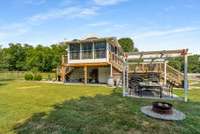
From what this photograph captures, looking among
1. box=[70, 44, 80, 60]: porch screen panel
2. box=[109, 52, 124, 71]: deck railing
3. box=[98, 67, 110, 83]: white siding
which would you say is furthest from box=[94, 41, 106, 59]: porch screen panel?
box=[98, 67, 110, 83]: white siding

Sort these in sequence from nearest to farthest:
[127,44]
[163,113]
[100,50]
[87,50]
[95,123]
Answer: [95,123], [163,113], [100,50], [87,50], [127,44]

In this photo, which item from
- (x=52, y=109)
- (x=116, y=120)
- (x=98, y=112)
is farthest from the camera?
(x=52, y=109)

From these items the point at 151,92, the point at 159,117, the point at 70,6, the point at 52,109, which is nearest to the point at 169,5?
the point at 151,92

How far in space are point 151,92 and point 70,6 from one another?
33.0 ft

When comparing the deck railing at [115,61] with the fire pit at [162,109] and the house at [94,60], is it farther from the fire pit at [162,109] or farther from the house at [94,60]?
the fire pit at [162,109]

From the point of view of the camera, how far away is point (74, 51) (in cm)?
1984

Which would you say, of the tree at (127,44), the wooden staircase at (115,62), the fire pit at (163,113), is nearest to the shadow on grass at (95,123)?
the fire pit at (163,113)

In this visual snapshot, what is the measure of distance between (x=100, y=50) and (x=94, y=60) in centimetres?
113

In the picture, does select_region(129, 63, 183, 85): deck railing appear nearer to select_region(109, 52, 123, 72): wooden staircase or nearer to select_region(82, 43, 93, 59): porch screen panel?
select_region(109, 52, 123, 72): wooden staircase

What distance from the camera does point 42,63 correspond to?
47.5 meters

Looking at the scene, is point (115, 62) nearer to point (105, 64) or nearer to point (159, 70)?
point (105, 64)

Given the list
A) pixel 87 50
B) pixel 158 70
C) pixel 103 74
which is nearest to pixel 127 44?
pixel 103 74

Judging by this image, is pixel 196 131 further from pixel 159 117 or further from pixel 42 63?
pixel 42 63

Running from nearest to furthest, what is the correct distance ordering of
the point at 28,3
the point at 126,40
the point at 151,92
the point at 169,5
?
the point at 151,92 → the point at 169,5 → the point at 28,3 → the point at 126,40
